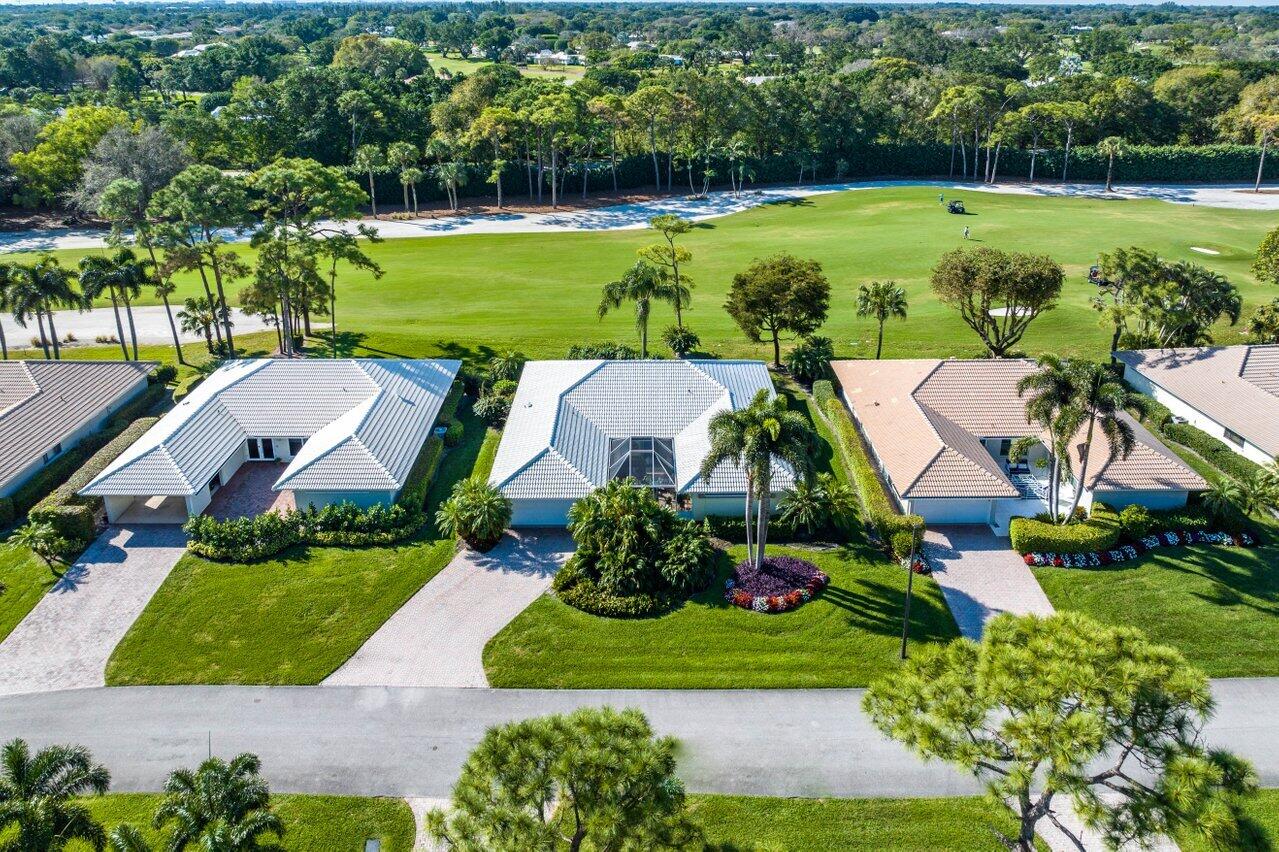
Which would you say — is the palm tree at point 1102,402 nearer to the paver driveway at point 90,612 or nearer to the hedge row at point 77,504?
the paver driveway at point 90,612

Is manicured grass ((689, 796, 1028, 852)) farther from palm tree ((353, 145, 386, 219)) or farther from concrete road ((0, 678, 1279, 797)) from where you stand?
palm tree ((353, 145, 386, 219))

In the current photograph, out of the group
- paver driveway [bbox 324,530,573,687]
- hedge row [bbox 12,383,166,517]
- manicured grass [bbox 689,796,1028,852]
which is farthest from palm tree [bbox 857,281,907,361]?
hedge row [bbox 12,383,166,517]

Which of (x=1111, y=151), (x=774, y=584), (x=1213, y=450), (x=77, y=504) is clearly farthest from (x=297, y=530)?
(x=1111, y=151)

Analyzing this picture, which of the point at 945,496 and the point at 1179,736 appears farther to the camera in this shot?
the point at 945,496

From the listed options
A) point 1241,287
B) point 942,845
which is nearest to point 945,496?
point 942,845

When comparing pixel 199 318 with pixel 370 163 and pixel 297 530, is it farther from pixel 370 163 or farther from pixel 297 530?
pixel 370 163

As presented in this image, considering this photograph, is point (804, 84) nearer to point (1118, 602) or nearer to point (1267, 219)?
point (1267, 219)

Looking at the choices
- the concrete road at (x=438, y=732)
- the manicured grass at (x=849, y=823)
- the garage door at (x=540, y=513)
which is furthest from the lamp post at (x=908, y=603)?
the garage door at (x=540, y=513)
